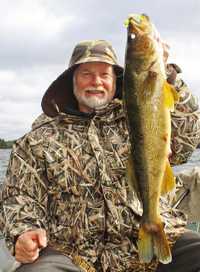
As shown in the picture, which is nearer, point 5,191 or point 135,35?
point 135,35

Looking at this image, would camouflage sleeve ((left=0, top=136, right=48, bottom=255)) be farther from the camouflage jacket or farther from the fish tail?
the fish tail

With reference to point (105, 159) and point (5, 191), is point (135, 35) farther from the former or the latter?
point (5, 191)

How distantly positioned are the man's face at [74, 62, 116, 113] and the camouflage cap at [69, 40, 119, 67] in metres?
0.11

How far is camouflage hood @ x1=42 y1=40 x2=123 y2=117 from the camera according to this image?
9.66 ft

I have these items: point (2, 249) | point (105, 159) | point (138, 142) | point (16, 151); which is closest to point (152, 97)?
point (138, 142)

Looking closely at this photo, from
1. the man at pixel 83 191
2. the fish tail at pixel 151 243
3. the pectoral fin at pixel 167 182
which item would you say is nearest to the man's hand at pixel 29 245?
the man at pixel 83 191

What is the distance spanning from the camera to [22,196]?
8.76 feet

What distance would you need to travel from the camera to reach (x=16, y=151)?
2.82m

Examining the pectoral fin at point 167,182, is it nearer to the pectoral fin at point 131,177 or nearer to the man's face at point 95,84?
the pectoral fin at point 131,177

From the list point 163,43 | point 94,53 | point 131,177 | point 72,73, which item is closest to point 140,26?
point 163,43

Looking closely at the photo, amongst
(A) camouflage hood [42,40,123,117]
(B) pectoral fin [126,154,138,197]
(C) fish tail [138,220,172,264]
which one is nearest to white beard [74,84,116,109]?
(A) camouflage hood [42,40,123,117]

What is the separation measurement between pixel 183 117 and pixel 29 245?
2.13m

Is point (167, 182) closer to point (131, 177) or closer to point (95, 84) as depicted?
point (131, 177)

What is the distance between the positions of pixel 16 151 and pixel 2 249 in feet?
6.76
